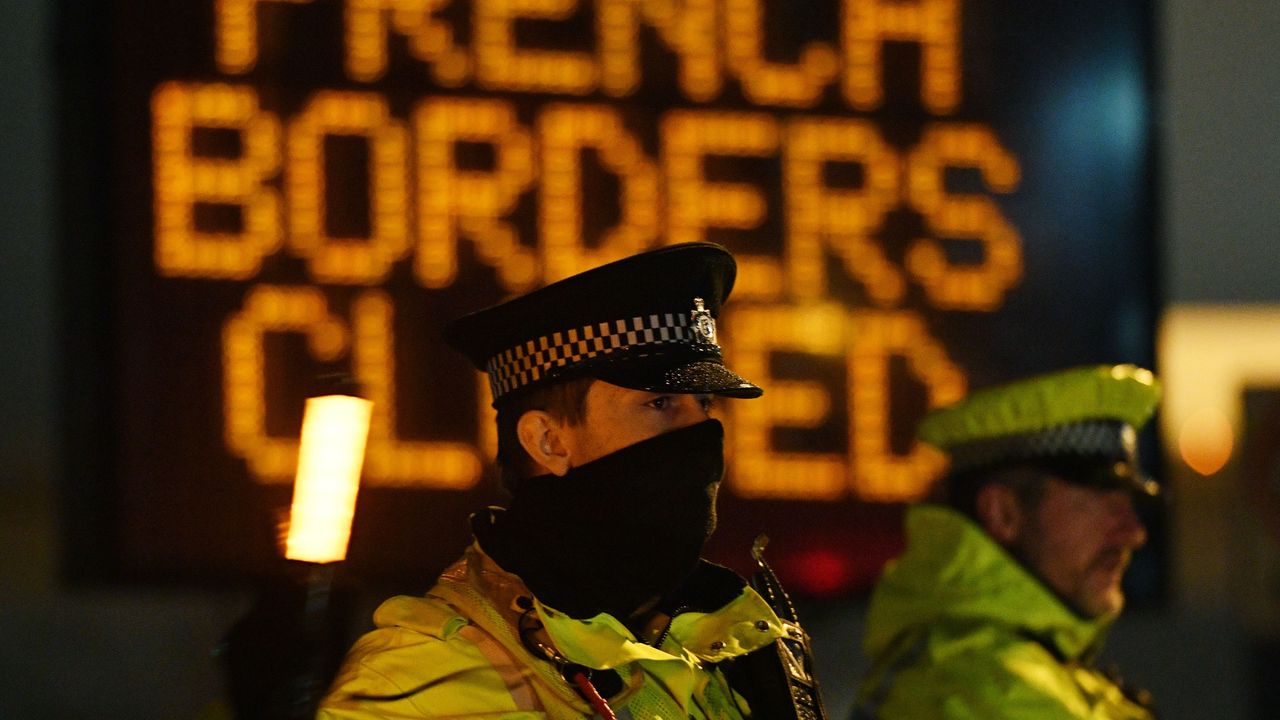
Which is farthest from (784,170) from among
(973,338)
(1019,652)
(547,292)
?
(547,292)

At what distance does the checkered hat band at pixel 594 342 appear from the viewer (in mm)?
2225

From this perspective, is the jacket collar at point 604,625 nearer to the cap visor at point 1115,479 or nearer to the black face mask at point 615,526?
the black face mask at point 615,526

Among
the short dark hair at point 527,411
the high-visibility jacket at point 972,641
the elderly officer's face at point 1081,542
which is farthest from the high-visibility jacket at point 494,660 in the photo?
the elderly officer's face at point 1081,542

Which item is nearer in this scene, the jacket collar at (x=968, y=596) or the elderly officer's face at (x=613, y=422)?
the elderly officer's face at (x=613, y=422)

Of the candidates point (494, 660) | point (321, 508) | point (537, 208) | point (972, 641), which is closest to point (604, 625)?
point (494, 660)

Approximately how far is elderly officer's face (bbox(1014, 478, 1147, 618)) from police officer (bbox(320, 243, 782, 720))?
1.14 meters

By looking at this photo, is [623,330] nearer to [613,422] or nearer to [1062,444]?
[613,422]

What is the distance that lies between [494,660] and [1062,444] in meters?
1.57

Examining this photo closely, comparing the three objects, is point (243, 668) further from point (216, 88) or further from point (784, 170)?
point (784, 170)

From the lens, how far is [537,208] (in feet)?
13.7

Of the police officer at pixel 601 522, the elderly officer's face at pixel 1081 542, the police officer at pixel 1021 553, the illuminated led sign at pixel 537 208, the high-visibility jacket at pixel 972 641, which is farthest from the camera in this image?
the illuminated led sign at pixel 537 208

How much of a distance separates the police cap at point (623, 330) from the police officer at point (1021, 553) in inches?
41.8

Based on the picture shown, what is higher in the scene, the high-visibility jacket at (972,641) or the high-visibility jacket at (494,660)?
the high-visibility jacket at (494,660)

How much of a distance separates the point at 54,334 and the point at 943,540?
2.03 m
